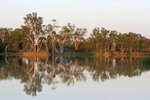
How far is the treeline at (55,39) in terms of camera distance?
56.2 m

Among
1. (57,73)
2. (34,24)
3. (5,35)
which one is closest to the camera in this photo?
(57,73)

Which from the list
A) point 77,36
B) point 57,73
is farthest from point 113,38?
point 57,73

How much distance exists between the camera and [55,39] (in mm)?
63406

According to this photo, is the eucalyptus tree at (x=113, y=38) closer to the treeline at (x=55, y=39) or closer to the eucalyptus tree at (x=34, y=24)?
the treeline at (x=55, y=39)

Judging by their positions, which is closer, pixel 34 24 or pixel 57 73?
pixel 57 73

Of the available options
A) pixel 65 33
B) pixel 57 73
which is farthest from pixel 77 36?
pixel 57 73

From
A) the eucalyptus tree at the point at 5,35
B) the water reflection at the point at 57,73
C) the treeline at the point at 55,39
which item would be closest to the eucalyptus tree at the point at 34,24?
the treeline at the point at 55,39

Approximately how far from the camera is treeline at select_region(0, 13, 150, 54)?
56156 millimetres

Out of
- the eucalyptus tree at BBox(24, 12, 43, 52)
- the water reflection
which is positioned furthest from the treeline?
the water reflection

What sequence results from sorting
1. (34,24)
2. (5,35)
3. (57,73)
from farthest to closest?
1. (5,35)
2. (34,24)
3. (57,73)

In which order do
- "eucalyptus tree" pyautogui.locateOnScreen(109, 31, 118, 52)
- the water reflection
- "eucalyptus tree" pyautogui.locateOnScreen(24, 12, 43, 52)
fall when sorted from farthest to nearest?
"eucalyptus tree" pyautogui.locateOnScreen(109, 31, 118, 52)
"eucalyptus tree" pyautogui.locateOnScreen(24, 12, 43, 52)
the water reflection

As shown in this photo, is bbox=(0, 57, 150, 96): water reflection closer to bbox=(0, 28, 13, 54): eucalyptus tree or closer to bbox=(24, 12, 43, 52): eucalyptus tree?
bbox=(24, 12, 43, 52): eucalyptus tree

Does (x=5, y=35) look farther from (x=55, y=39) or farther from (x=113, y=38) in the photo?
(x=113, y=38)

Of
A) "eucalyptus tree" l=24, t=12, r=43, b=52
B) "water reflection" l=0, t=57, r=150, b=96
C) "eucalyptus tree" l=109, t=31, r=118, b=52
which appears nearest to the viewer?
"water reflection" l=0, t=57, r=150, b=96
